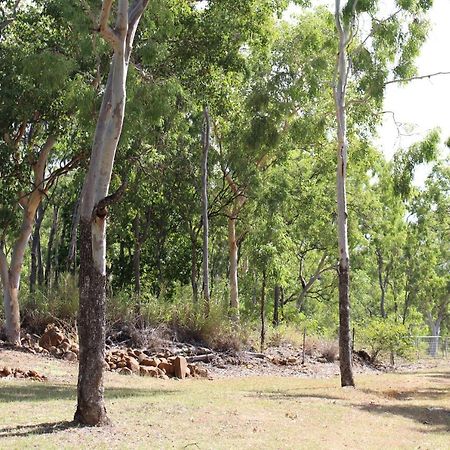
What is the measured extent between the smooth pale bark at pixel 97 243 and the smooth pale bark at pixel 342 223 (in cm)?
860

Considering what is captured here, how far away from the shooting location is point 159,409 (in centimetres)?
1089

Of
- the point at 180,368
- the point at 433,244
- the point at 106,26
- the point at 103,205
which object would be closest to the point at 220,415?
the point at 103,205

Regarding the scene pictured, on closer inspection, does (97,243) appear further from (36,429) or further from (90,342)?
A: (36,429)

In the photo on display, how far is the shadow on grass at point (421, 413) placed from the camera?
40.3 feet

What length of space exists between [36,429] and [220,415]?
2978mm

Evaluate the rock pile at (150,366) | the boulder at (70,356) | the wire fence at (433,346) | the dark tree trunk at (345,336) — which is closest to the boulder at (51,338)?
the boulder at (70,356)

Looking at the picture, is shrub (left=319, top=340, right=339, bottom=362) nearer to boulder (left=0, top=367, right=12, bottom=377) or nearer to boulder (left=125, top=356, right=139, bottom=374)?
boulder (left=125, top=356, right=139, bottom=374)

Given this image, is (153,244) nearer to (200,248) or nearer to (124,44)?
(200,248)

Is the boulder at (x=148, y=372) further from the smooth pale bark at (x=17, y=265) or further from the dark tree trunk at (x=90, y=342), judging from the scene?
the dark tree trunk at (x=90, y=342)

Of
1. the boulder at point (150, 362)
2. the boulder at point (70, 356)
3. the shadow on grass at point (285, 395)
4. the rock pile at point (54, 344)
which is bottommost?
the shadow on grass at point (285, 395)

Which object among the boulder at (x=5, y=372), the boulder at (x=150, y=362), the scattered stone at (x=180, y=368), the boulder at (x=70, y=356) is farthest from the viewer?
the boulder at (x=150, y=362)

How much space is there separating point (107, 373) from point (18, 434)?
8842mm

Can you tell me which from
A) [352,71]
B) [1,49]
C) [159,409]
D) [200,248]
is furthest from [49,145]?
[200,248]

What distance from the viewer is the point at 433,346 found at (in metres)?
40.3
